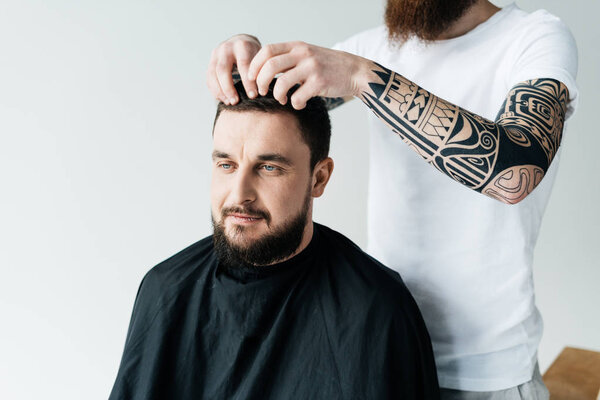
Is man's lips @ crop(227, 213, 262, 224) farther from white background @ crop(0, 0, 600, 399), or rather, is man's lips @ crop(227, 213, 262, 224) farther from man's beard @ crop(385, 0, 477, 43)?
white background @ crop(0, 0, 600, 399)

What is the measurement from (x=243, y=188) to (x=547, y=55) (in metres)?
0.82

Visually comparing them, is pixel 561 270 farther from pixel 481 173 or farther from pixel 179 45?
pixel 179 45

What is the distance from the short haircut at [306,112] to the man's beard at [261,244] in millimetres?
157

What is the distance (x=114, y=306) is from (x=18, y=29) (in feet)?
4.00

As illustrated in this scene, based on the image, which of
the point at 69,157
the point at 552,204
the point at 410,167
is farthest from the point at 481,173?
the point at 69,157

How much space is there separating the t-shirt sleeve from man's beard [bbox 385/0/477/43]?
0.64 ft

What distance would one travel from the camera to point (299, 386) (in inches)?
55.1

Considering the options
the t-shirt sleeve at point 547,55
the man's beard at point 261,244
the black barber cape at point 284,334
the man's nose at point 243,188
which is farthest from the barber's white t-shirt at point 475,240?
the man's nose at point 243,188

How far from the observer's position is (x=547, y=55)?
1.34 m

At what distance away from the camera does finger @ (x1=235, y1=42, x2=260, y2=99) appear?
4.27 feet

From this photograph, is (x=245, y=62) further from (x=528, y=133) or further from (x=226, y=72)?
(x=528, y=133)

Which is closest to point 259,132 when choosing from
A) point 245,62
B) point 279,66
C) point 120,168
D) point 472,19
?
point 245,62

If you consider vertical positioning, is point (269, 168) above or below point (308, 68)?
below

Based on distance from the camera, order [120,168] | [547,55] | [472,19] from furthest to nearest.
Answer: [120,168], [472,19], [547,55]
